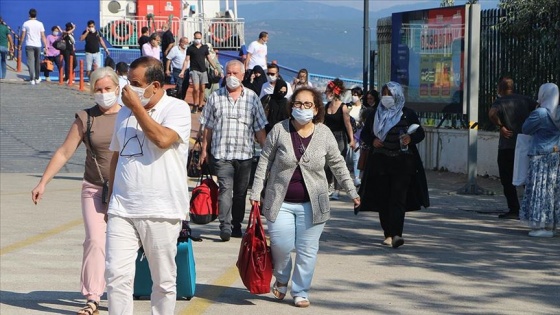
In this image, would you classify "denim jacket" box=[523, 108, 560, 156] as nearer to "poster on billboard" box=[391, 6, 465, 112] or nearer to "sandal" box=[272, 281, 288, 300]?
"sandal" box=[272, 281, 288, 300]

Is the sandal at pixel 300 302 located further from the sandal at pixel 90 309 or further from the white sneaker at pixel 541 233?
the white sneaker at pixel 541 233

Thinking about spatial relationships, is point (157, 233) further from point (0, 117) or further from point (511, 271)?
point (0, 117)

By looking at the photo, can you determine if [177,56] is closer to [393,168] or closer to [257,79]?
[257,79]

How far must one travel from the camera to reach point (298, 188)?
9008 millimetres

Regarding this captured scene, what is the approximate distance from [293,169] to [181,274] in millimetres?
1174

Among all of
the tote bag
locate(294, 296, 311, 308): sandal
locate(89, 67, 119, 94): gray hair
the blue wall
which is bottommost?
locate(294, 296, 311, 308): sandal

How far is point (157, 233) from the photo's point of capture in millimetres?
6949

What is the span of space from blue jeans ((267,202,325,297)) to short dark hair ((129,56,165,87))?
7.45 feet

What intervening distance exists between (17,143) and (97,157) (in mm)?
15253

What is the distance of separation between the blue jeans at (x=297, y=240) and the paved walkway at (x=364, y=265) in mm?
232

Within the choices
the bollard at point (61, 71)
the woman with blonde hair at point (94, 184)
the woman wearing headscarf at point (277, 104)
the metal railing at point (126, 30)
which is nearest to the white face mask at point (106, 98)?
the woman with blonde hair at point (94, 184)

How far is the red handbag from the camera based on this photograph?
29.3 feet

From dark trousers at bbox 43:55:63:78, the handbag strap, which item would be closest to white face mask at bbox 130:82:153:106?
the handbag strap

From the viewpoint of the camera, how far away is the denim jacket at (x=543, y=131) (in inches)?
508
